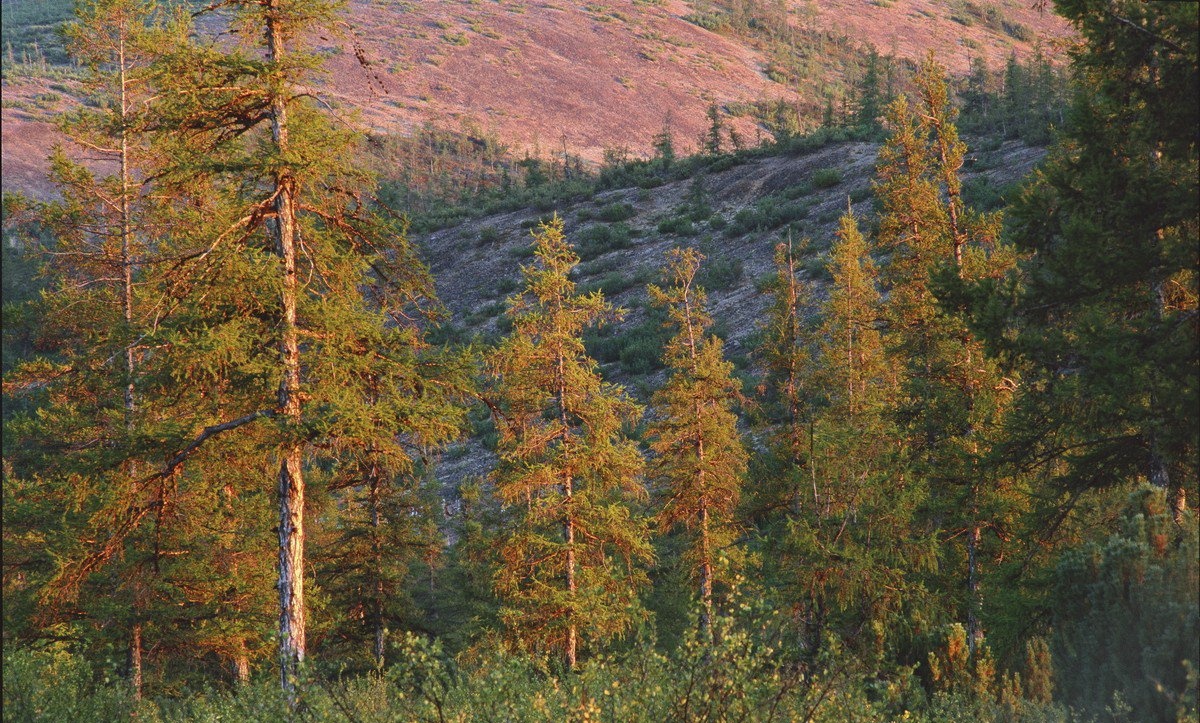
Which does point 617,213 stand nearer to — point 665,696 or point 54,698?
point 54,698

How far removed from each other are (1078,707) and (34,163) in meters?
96.3

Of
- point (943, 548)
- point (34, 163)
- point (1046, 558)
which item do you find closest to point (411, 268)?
point (1046, 558)

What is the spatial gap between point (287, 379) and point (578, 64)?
431 feet

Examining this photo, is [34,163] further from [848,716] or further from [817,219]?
[848,716]

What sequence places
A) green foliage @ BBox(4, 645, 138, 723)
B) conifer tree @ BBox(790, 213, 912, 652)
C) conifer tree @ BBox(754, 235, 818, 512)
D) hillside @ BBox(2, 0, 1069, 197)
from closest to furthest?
green foliage @ BBox(4, 645, 138, 723), conifer tree @ BBox(790, 213, 912, 652), conifer tree @ BBox(754, 235, 818, 512), hillside @ BBox(2, 0, 1069, 197)

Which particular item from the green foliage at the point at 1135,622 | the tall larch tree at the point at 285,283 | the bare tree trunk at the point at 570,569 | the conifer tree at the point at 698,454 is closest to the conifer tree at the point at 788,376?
the conifer tree at the point at 698,454

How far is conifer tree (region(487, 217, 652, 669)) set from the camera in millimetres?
16672

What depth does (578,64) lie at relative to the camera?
134 m

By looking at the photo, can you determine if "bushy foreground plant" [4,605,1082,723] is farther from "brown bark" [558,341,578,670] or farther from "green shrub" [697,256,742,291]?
"green shrub" [697,256,742,291]

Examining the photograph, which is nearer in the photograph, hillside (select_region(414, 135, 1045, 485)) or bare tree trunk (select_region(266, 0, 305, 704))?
bare tree trunk (select_region(266, 0, 305, 704))

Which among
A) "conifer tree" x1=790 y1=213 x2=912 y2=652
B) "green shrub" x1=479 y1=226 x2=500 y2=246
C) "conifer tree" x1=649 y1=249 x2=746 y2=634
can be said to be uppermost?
"conifer tree" x1=790 y1=213 x2=912 y2=652

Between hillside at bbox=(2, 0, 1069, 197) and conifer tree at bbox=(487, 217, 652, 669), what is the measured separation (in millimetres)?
86408

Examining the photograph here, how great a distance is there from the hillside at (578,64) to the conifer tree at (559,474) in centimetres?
8641

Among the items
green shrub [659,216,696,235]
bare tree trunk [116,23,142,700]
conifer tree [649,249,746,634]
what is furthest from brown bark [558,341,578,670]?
green shrub [659,216,696,235]
